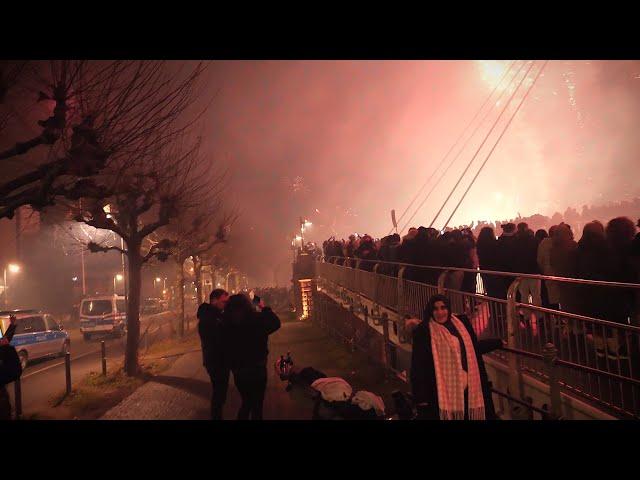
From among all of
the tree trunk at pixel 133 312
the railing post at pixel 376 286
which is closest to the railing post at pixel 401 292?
the railing post at pixel 376 286

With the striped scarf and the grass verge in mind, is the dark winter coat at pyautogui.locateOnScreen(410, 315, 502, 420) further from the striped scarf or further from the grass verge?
the grass verge

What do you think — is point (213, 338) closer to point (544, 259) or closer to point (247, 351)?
point (247, 351)

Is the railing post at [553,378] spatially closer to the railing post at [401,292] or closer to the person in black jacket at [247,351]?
the person in black jacket at [247,351]

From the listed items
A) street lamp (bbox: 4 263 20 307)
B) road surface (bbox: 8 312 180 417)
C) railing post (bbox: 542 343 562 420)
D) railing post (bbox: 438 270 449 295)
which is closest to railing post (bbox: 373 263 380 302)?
railing post (bbox: 438 270 449 295)

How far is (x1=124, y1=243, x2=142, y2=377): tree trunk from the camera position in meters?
12.2

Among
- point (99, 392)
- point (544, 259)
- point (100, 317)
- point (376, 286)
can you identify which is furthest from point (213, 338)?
point (100, 317)

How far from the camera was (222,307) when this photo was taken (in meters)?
5.94

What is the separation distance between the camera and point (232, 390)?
9172 millimetres

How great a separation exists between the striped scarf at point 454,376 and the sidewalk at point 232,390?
314 cm

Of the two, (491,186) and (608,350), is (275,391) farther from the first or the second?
(491,186)

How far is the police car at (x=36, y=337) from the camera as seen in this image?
1399 centimetres

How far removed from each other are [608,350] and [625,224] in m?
1.97

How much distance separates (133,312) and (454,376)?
1074 centimetres
